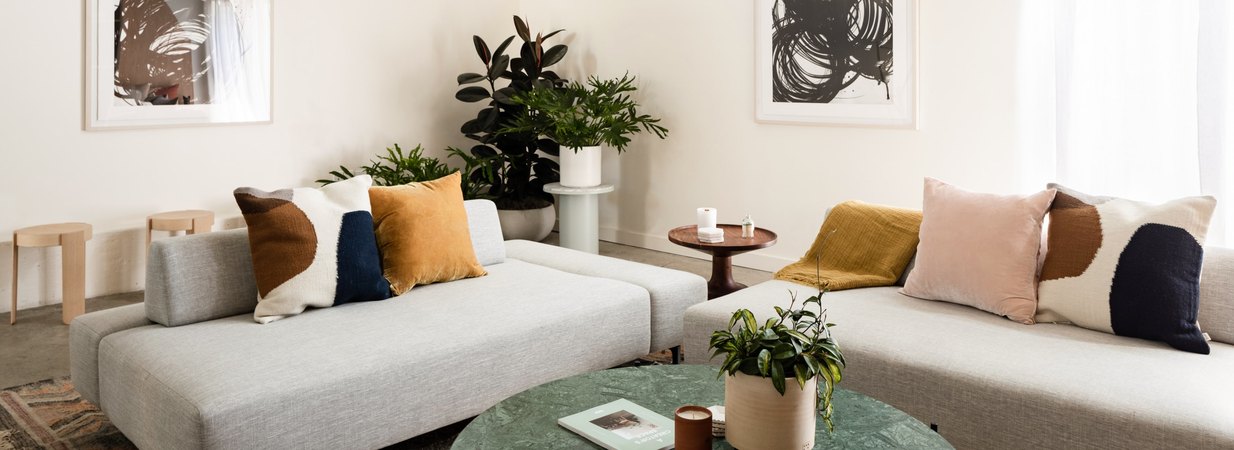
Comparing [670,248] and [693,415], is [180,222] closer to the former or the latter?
[670,248]

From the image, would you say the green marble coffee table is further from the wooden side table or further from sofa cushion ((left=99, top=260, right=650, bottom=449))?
the wooden side table

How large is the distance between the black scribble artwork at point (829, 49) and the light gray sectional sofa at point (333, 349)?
198 cm

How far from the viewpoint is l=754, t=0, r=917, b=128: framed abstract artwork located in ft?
15.4

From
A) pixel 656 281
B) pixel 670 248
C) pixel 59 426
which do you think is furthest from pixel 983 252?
pixel 670 248

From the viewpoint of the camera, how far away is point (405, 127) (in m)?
6.02

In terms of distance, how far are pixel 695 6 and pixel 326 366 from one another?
3.82m

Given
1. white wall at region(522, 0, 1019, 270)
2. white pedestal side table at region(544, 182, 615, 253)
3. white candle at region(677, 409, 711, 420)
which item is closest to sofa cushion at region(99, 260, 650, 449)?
white candle at region(677, 409, 711, 420)

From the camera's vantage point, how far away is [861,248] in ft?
11.0

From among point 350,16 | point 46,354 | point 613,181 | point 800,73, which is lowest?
point 46,354

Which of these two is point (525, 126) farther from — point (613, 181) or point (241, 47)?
point (241, 47)

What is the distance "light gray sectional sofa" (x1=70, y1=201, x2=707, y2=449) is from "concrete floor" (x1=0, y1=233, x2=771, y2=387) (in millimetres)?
916

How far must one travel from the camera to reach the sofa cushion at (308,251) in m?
2.84

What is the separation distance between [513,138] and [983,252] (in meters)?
3.54

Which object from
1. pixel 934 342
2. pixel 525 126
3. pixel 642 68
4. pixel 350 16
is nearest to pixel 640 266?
pixel 934 342
